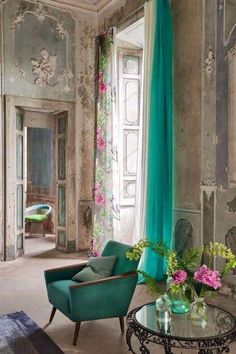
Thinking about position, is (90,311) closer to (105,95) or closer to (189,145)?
(189,145)

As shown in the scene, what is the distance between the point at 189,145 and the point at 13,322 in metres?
2.65

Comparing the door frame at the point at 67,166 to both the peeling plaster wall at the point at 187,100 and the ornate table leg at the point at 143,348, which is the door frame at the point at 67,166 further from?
the ornate table leg at the point at 143,348

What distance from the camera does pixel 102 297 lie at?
9.19 feet

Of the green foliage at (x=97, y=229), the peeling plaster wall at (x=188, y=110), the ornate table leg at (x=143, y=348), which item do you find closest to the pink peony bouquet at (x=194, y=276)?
the ornate table leg at (x=143, y=348)

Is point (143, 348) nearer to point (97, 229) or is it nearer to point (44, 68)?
point (97, 229)

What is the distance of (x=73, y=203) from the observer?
6.18 metres

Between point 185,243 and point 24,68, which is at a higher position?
point 24,68

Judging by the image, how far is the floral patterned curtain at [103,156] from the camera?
5516mm

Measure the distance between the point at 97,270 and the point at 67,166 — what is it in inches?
129

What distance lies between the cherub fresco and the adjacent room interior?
0.02m

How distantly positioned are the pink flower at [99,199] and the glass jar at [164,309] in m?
→ 3.45

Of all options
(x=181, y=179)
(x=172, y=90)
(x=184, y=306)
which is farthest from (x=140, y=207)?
(x=184, y=306)

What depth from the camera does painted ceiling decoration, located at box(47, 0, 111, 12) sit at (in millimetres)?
5944

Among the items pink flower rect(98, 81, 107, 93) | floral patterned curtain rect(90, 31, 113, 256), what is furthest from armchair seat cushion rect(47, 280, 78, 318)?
pink flower rect(98, 81, 107, 93)
